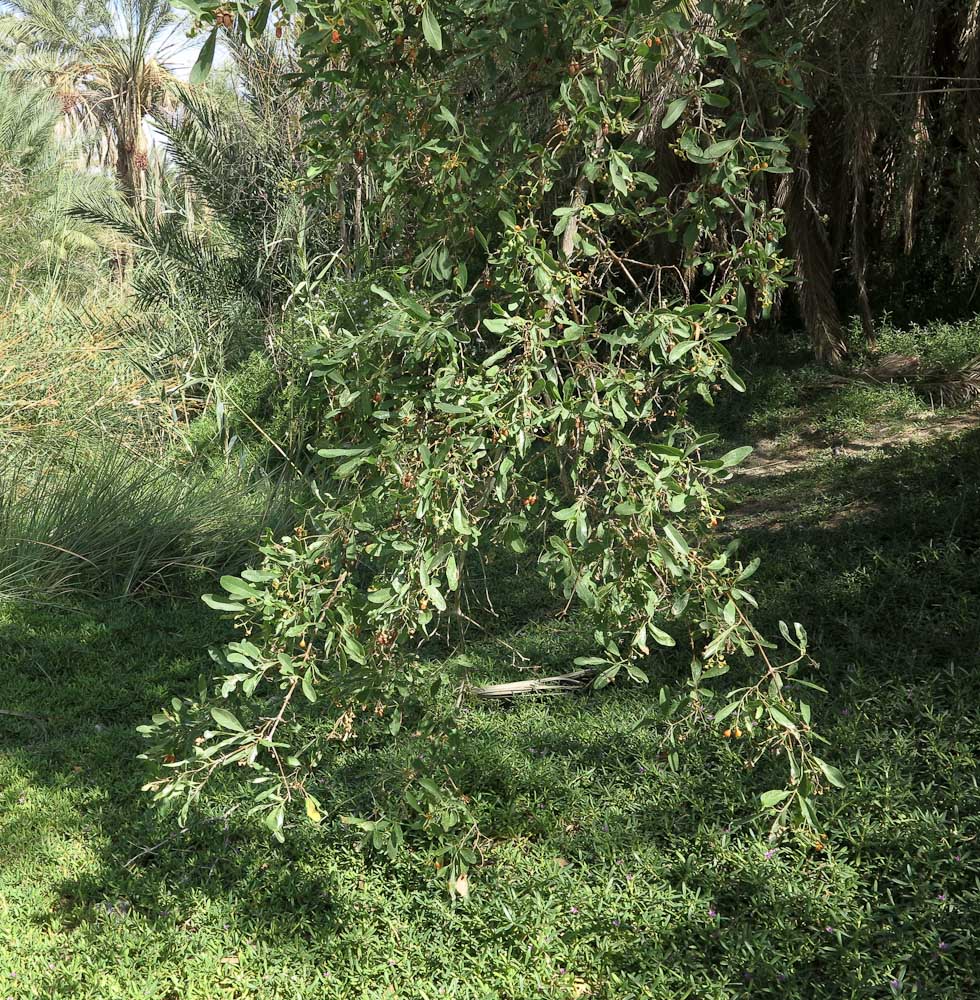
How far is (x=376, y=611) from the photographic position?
2217mm

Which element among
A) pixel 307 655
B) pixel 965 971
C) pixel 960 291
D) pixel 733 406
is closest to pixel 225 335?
pixel 733 406

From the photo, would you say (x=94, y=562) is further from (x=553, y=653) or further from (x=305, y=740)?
(x=553, y=653)

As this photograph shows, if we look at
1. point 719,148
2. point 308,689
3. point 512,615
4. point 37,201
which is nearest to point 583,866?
point 308,689

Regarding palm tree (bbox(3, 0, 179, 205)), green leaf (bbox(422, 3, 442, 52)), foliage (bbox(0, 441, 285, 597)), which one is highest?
palm tree (bbox(3, 0, 179, 205))

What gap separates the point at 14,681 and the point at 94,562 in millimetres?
1279

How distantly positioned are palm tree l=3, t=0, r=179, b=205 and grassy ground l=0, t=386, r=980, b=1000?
1373 centimetres

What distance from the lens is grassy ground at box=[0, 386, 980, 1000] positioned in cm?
267

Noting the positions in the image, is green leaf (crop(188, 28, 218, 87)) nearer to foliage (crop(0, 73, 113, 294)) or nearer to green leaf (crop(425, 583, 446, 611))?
green leaf (crop(425, 583, 446, 611))

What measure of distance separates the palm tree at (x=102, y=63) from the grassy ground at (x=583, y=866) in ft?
45.0

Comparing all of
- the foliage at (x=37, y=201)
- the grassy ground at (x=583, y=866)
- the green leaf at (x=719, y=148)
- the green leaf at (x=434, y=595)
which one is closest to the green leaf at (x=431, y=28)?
the green leaf at (x=719, y=148)

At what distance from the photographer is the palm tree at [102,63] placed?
1712 centimetres

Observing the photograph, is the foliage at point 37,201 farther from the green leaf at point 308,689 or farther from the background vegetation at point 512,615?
the green leaf at point 308,689

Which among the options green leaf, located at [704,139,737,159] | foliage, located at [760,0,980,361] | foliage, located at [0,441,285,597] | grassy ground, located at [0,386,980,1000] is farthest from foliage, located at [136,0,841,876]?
foliage, located at [0,441,285,597]

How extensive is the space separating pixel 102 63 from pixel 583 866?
1885 centimetres
